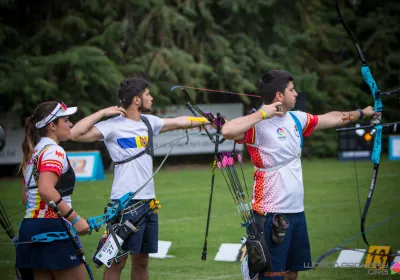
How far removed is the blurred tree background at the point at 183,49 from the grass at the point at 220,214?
119 inches

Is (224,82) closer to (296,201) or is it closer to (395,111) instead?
(395,111)

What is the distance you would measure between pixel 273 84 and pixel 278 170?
70 cm

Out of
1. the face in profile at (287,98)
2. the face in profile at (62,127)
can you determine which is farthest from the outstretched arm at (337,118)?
the face in profile at (62,127)

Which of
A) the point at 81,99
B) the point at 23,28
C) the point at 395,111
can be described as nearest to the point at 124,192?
the point at 81,99

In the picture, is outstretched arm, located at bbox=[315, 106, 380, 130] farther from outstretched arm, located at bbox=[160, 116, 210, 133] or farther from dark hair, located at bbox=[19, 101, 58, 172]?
dark hair, located at bbox=[19, 101, 58, 172]

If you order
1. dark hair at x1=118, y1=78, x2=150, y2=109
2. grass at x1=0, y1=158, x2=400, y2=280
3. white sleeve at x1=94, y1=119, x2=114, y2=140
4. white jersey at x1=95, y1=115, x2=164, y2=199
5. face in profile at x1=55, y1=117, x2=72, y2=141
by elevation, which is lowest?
grass at x1=0, y1=158, x2=400, y2=280

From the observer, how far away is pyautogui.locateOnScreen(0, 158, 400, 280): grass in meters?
8.44

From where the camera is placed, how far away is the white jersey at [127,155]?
251 inches

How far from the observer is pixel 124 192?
6371 mm

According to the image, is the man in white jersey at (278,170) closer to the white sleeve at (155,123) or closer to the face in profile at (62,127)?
the face in profile at (62,127)

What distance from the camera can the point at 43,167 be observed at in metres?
4.88

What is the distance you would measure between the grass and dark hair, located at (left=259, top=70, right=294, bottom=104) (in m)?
2.93

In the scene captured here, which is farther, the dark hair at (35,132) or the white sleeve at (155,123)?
the white sleeve at (155,123)

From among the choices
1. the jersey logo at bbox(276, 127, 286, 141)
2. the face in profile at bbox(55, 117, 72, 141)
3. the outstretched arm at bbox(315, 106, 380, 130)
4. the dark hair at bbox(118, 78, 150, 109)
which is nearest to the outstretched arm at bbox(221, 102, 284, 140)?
the jersey logo at bbox(276, 127, 286, 141)
